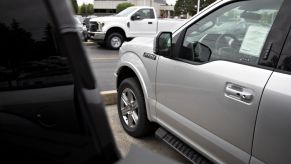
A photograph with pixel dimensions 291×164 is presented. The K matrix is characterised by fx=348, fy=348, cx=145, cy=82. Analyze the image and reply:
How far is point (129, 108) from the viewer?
4.17 metres

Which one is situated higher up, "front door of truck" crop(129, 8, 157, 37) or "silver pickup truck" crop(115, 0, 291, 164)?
"silver pickup truck" crop(115, 0, 291, 164)

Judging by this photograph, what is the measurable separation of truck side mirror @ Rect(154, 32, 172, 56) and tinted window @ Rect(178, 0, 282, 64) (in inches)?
6.2

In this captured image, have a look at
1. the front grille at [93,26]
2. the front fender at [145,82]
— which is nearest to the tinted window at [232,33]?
the front fender at [145,82]

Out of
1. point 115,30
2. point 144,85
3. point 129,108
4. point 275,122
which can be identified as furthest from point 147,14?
point 275,122

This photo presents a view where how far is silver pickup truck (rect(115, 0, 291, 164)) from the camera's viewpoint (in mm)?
2170

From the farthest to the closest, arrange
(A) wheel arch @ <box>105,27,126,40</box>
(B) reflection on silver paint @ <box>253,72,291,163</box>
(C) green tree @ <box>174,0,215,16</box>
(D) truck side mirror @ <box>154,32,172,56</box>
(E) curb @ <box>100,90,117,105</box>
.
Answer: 1. (C) green tree @ <box>174,0,215,16</box>
2. (A) wheel arch @ <box>105,27,126,40</box>
3. (E) curb @ <box>100,90,117,105</box>
4. (D) truck side mirror @ <box>154,32,172,56</box>
5. (B) reflection on silver paint @ <box>253,72,291,163</box>

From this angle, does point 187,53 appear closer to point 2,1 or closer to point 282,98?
point 282,98

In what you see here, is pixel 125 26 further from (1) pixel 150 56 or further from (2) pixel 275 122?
(2) pixel 275 122

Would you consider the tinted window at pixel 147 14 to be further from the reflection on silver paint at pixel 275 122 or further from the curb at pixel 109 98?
the reflection on silver paint at pixel 275 122

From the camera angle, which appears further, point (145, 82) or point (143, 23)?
point (143, 23)

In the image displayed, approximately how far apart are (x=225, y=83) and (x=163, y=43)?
3.32 ft

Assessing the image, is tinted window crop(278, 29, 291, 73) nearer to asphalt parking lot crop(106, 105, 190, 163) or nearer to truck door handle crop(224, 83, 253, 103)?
truck door handle crop(224, 83, 253, 103)

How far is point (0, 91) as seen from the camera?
85 cm

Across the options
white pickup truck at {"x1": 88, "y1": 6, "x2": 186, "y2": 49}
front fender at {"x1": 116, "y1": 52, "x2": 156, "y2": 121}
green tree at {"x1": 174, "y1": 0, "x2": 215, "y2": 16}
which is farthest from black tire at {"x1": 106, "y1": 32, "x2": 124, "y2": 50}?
green tree at {"x1": 174, "y1": 0, "x2": 215, "y2": 16}
